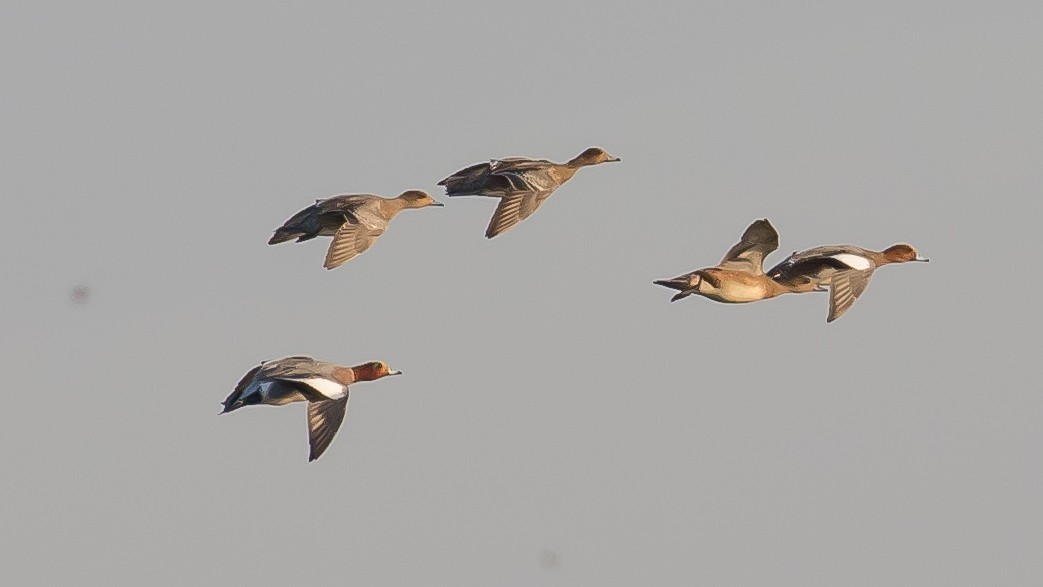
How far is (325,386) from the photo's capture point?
3222 cm

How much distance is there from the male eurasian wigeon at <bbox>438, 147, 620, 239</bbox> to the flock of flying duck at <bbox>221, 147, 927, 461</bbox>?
14mm

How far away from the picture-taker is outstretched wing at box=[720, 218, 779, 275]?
3509 cm

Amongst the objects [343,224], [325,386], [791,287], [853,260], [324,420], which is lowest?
[324,420]

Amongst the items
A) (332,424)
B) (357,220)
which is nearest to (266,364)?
(332,424)

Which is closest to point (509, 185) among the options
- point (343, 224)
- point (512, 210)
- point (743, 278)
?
point (512, 210)

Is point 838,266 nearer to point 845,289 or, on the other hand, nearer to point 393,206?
point 845,289

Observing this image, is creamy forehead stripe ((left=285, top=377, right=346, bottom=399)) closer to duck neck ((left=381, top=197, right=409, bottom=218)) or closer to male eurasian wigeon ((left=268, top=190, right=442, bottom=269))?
male eurasian wigeon ((left=268, top=190, right=442, bottom=269))

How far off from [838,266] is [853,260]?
230 millimetres

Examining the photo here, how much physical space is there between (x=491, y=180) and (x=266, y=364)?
219 inches

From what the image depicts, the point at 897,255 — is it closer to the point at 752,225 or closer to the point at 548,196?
the point at 752,225

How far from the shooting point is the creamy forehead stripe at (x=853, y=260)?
34.5 meters

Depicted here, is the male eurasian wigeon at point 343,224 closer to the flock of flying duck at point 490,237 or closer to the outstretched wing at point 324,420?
the flock of flying duck at point 490,237

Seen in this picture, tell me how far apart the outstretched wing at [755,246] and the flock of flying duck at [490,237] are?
0.01 meters

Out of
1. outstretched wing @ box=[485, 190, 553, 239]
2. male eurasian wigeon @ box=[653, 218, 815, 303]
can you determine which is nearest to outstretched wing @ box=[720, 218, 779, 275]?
male eurasian wigeon @ box=[653, 218, 815, 303]
